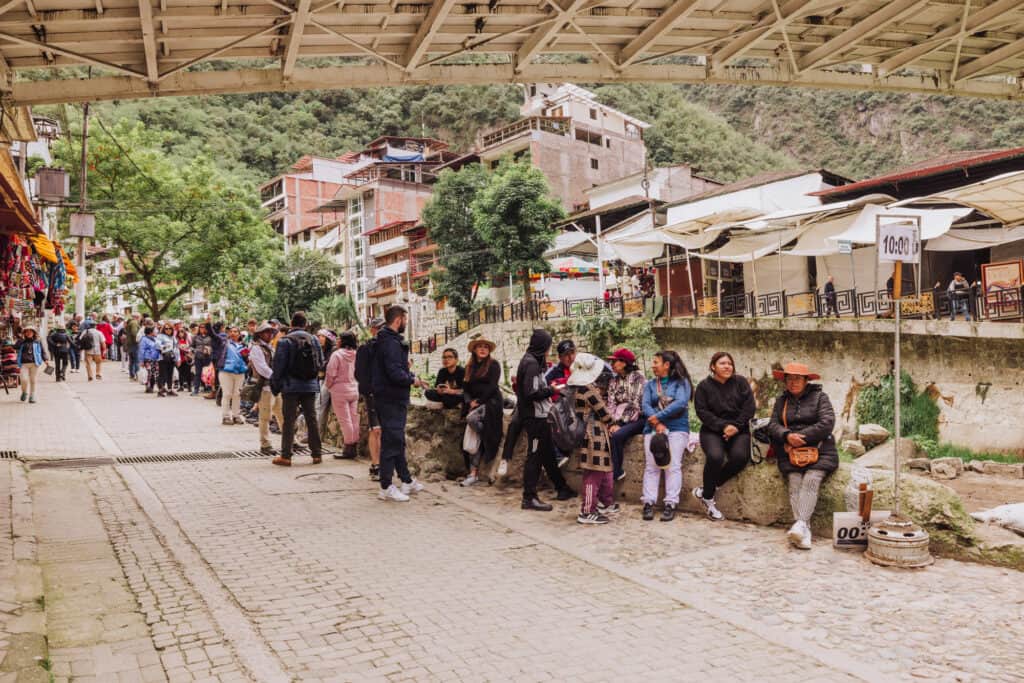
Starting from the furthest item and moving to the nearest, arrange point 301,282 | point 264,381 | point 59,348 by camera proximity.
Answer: point 301,282
point 59,348
point 264,381

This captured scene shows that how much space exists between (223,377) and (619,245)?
665 inches

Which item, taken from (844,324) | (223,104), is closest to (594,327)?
(844,324)

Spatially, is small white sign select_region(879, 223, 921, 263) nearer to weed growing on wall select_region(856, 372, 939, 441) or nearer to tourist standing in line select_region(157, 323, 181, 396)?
weed growing on wall select_region(856, 372, 939, 441)

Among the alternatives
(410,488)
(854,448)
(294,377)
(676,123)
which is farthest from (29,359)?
(676,123)

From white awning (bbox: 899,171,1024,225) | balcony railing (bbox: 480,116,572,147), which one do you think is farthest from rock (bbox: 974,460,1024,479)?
balcony railing (bbox: 480,116,572,147)

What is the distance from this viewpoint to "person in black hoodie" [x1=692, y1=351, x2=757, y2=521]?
696 centimetres

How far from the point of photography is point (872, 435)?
62.4ft

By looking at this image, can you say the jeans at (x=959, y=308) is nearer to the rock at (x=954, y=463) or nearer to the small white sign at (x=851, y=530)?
the rock at (x=954, y=463)

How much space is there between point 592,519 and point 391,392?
2406mm

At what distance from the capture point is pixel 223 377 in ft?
44.4

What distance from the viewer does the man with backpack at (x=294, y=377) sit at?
9.45m

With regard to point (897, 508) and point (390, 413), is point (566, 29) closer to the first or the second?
point (390, 413)

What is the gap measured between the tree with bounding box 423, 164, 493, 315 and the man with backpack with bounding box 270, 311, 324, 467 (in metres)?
29.7

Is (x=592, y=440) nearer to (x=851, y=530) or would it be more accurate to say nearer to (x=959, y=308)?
(x=851, y=530)
